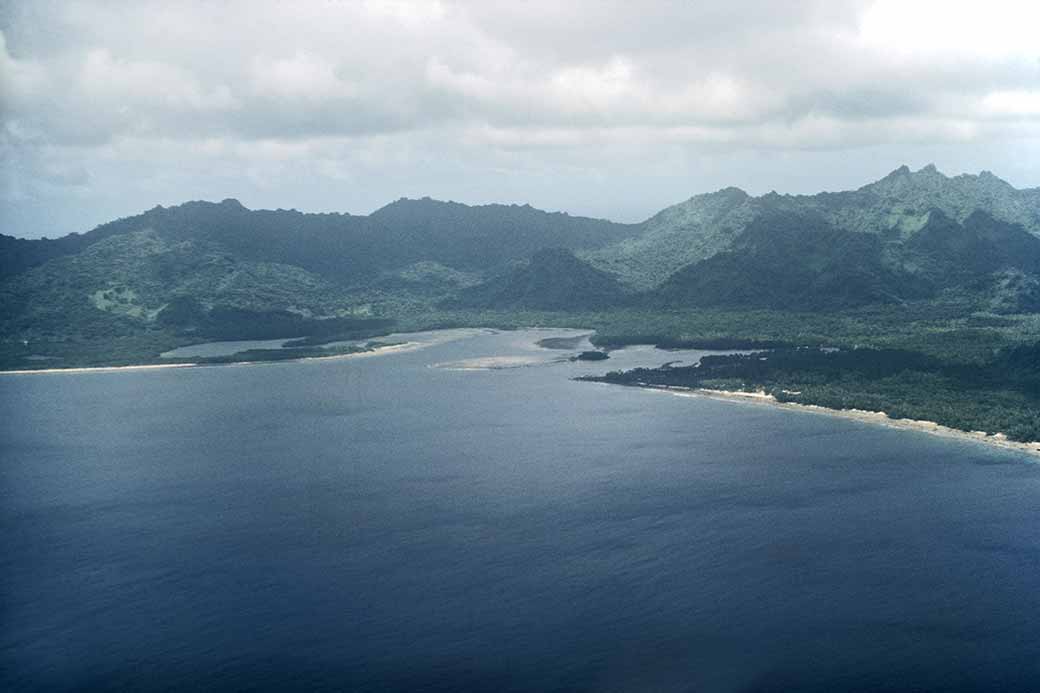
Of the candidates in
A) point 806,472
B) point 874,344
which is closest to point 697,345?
point 874,344

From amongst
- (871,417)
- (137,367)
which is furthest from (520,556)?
(137,367)

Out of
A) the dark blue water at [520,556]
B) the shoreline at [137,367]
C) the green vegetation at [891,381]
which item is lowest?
the dark blue water at [520,556]

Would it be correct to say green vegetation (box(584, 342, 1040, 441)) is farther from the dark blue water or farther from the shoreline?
the shoreline

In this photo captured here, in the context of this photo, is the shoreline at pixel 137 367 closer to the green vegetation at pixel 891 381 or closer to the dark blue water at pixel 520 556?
the dark blue water at pixel 520 556

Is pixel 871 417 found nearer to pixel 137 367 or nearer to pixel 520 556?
pixel 520 556

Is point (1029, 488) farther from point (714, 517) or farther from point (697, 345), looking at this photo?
point (697, 345)

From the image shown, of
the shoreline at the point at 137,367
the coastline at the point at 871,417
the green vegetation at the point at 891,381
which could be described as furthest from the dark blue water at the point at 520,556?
the shoreline at the point at 137,367
